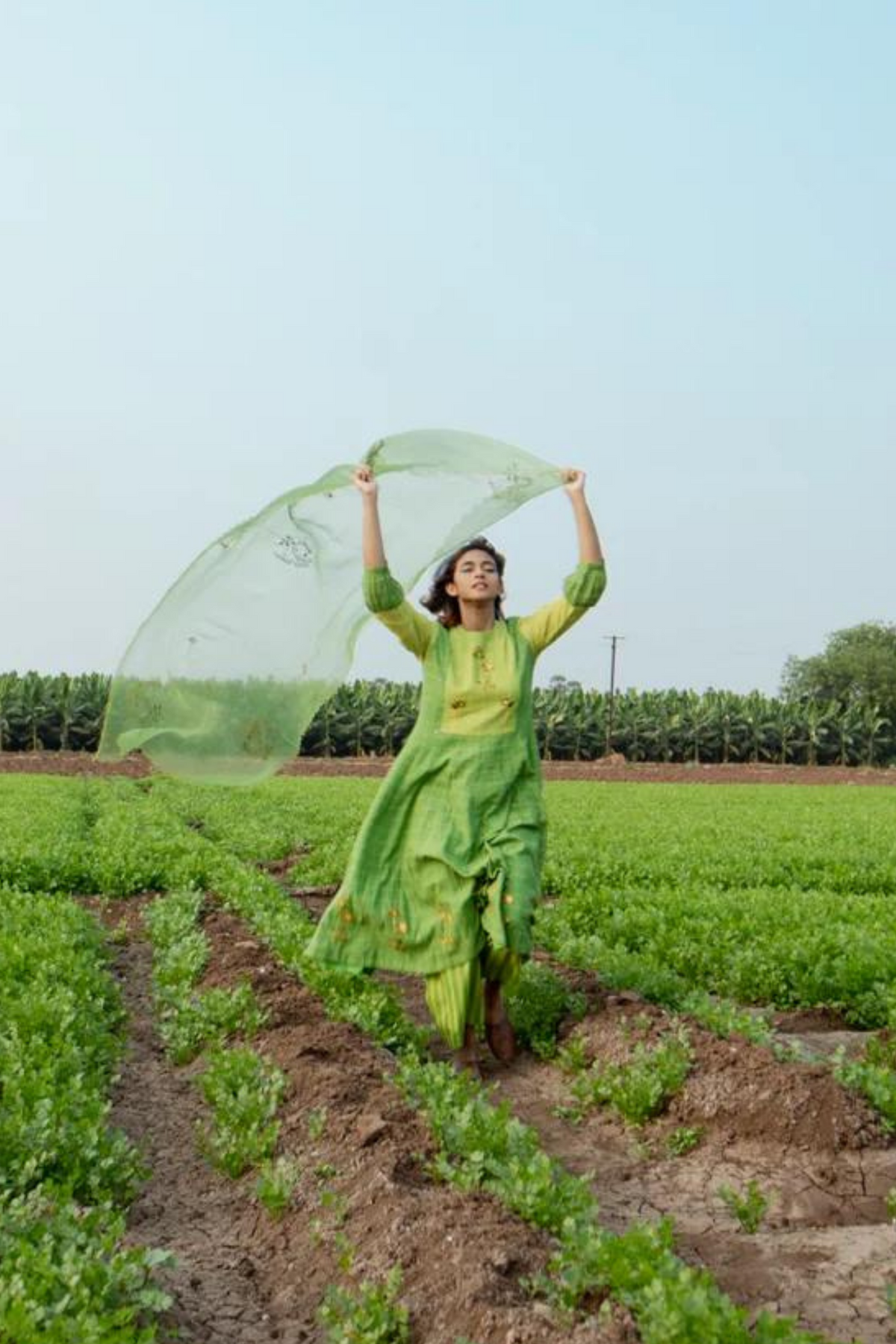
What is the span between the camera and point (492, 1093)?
21.7 feet

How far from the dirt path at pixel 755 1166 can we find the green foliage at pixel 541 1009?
0.47 feet

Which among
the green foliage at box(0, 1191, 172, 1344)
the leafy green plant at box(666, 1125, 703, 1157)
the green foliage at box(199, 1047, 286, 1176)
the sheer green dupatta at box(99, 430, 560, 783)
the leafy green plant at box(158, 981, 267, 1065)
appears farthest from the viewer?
the leafy green plant at box(158, 981, 267, 1065)

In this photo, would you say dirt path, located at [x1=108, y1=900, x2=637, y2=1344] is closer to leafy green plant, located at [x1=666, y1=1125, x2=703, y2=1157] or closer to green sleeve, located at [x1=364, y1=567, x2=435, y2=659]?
leafy green plant, located at [x1=666, y1=1125, x2=703, y2=1157]

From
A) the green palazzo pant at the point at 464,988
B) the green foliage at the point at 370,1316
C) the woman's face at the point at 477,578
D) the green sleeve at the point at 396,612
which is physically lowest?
the green foliage at the point at 370,1316

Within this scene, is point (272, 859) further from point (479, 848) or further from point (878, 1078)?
point (878, 1078)

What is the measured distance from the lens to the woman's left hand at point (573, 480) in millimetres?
6988

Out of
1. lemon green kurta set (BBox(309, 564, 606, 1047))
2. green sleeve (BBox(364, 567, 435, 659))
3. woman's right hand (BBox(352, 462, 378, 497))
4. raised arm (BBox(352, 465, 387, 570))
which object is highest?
woman's right hand (BBox(352, 462, 378, 497))

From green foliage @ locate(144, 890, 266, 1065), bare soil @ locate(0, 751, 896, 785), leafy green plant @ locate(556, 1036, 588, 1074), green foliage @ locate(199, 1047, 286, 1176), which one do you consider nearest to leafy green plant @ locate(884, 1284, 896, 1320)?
green foliage @ locate(199, 1047, 286, 1176)

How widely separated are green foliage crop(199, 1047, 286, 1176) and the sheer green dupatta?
1.68 metres

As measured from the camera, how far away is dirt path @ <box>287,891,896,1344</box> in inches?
170

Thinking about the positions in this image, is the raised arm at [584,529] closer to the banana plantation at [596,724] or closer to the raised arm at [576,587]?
the raised arm at [576,587]

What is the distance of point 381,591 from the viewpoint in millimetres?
6855

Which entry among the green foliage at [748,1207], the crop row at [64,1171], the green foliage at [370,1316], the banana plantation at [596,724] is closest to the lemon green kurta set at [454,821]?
the crop row at [64,1171]

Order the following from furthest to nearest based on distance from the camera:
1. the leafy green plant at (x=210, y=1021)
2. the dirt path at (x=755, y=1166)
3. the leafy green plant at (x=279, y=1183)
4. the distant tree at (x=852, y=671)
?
the distant tree at (x=852, y=671) < the leafy green plant at (x=210, y=1021) < the leafy green plant at (x=279, y=1183) < the dirt path at (x=755, y=1166)
